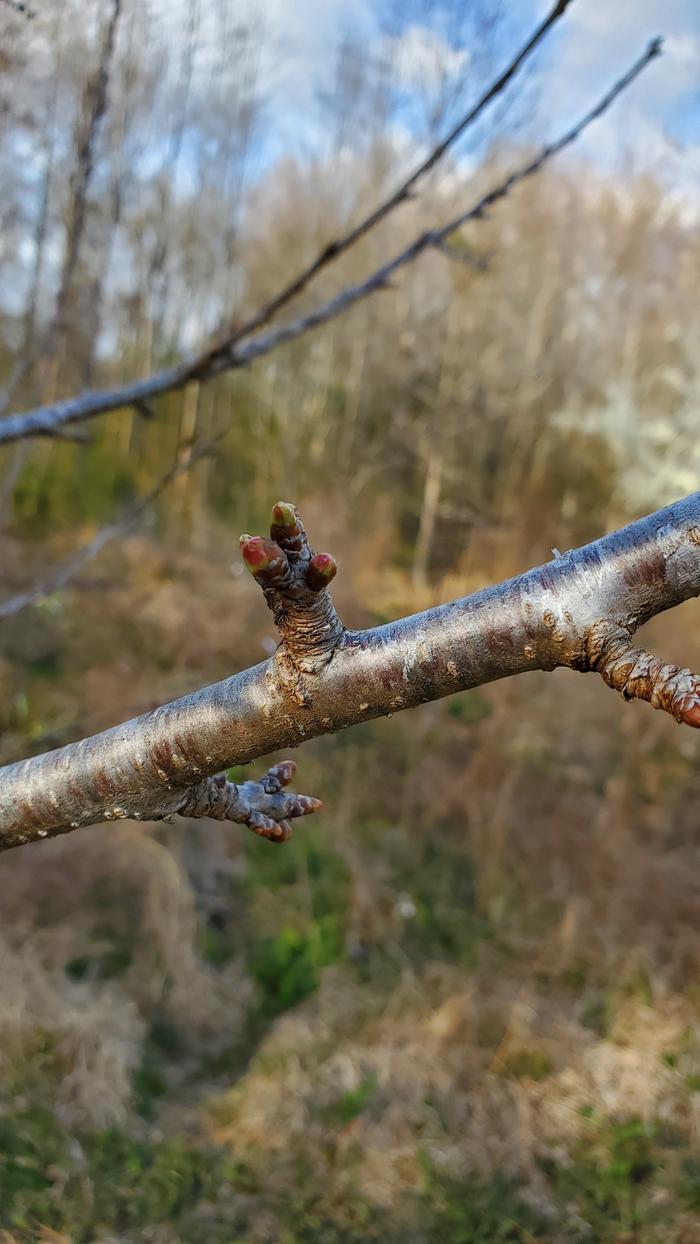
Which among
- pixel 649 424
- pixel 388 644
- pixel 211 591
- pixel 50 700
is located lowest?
pixel 388 644

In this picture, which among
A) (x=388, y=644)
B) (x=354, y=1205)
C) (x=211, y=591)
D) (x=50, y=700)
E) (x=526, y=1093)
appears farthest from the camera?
(x=211, y=591)

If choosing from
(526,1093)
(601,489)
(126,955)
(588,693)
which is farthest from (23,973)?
(601,489)

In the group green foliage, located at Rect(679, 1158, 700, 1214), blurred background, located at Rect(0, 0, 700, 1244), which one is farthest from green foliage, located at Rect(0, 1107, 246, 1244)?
green foliage, located at Rect(679, 1158, 700, 1214)

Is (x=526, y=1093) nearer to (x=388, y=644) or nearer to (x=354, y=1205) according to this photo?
(x=354, y=1205)

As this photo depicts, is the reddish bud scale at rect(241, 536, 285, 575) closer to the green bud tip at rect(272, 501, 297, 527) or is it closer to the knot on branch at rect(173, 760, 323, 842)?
the green bud tip at rect(272, 501, 297, 527)

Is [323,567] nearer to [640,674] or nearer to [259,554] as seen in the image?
[259,554]

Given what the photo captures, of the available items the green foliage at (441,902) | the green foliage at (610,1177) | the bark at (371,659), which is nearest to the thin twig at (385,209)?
the bark at (371,659)

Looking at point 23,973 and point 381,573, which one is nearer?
point 23,973
